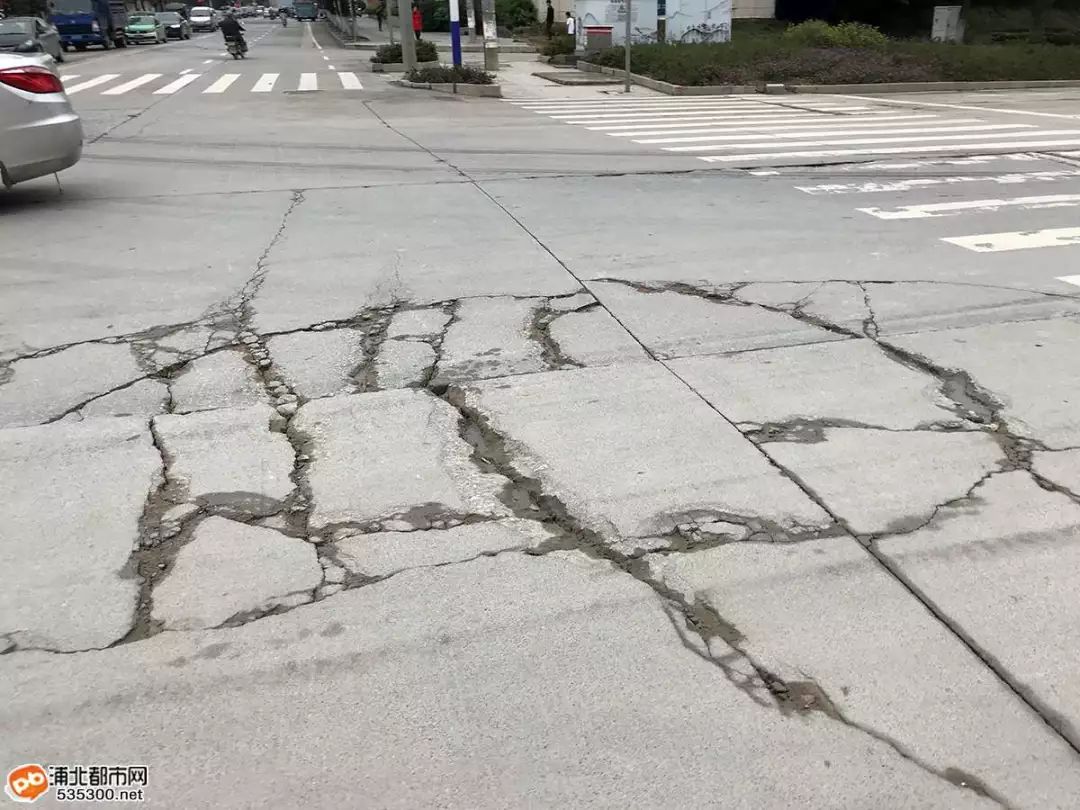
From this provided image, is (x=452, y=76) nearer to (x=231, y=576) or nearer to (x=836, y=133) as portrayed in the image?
(x=836, y=133)

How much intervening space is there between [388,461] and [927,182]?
937 centimetres

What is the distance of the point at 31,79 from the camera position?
29.8ft

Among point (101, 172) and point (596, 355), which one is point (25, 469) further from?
point (101, 172)

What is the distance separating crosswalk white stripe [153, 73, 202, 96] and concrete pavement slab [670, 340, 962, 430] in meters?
21.3

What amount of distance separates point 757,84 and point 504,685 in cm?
2334

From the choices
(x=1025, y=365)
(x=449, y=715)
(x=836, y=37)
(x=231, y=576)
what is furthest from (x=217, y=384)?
(x=836, y=37)

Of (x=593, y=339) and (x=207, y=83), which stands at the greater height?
(x=207, y=83)

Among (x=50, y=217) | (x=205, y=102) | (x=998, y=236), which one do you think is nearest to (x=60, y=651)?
(x=50, y=217)

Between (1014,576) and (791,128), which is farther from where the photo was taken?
(791,128)

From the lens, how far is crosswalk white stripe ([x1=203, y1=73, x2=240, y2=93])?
23297 millimetres

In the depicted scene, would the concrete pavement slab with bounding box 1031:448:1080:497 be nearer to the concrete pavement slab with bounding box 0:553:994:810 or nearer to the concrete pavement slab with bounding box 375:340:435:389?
the concrete pavement slab with bounding box 0:553:994:810

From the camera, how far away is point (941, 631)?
124 inches

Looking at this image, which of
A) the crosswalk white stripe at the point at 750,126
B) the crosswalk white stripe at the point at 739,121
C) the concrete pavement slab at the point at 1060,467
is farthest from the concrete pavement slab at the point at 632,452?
the crosswalk white stripe at the point at 739,121

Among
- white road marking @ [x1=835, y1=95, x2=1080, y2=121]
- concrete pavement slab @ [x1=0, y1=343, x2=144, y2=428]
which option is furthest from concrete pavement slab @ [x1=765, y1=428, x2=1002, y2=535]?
white road marking @ [x1=835, y1=95, x2=1080, y2=121]
